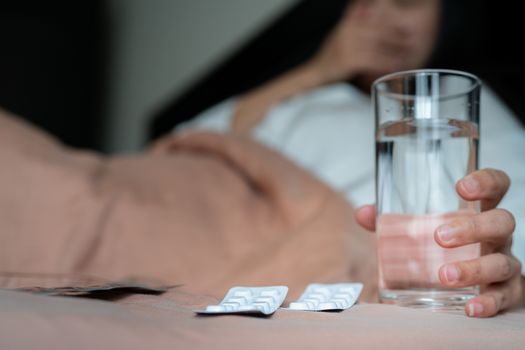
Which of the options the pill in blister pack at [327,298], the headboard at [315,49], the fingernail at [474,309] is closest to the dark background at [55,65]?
the headboard at [315,49]

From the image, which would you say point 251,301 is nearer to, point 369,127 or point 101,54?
point 369,127

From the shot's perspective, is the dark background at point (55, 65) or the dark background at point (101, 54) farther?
the dark background at point (55, 65)

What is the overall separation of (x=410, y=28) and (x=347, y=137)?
1.17 ft

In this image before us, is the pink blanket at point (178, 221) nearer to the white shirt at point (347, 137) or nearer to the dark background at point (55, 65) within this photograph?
the white shirt at point (347, 137)

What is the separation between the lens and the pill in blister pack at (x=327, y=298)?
51 cm

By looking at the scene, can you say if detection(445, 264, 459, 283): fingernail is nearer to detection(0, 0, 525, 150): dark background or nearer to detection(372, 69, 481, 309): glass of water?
→ detection(372, 69, 481, 309): glass of water

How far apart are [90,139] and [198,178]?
67.1 inches

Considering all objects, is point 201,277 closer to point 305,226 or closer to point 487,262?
point 305,226

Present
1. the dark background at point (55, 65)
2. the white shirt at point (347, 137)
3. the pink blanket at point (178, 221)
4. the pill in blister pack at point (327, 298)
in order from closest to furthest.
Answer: the pill in blister pack at point (327, 298), the pink blanket at point (178, 221), the white shirt at point (347, 137), the dark background at point (55, 65)

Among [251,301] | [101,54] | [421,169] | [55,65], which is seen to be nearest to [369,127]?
[421,169]

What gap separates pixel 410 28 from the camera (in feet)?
4.94

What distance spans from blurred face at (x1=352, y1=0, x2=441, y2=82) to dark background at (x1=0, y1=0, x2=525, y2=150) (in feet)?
0.12

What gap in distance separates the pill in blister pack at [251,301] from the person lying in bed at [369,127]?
0.46ft

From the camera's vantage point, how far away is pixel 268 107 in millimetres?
1643
